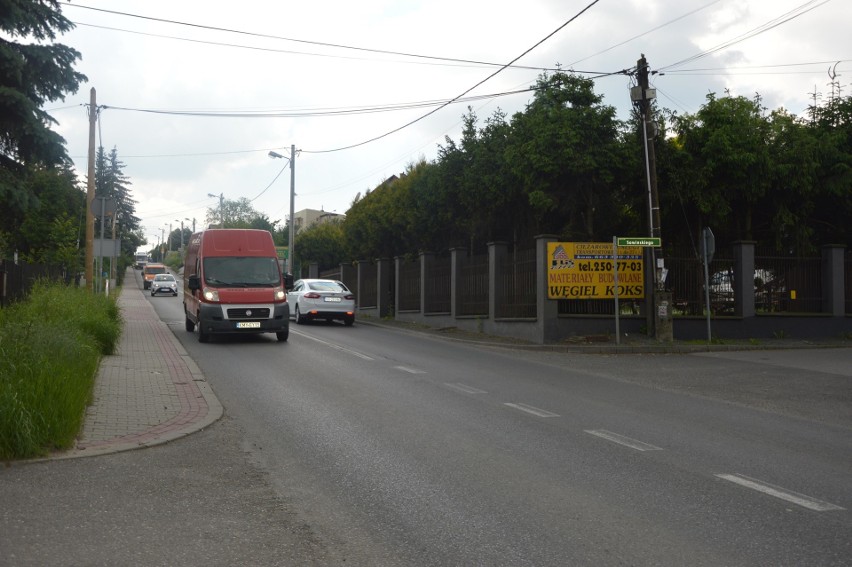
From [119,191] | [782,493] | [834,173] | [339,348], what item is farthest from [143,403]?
[119,191]

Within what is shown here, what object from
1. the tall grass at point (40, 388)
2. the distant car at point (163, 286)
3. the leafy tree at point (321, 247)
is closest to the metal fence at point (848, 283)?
the tall grass at point (40, 388)

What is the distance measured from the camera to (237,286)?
18859mm

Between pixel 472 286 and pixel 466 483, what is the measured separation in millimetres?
19428

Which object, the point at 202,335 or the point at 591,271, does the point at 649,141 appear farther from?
the point at 202,335

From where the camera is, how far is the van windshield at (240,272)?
62.0 feet

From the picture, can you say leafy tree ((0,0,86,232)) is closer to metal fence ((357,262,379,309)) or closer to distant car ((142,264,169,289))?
metal fence ((357,262,379,309))

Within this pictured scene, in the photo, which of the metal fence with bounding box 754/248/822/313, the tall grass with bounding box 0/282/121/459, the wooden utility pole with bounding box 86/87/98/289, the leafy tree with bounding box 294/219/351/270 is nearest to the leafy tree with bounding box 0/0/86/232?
the wooden utility pole with bounding box 86/87/98/289

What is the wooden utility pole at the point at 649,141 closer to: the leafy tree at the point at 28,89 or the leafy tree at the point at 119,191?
the leafy tree at the point at 28,89

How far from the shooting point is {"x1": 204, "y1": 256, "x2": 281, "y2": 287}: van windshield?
18.9 m

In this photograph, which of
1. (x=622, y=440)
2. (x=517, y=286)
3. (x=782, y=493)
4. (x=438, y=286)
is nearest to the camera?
(x=782, y=493)

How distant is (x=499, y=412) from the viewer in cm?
947

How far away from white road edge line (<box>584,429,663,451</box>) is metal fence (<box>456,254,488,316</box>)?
15.9 metres

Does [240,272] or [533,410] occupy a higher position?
[240,272]

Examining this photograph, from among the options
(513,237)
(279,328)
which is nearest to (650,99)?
(513,237)
